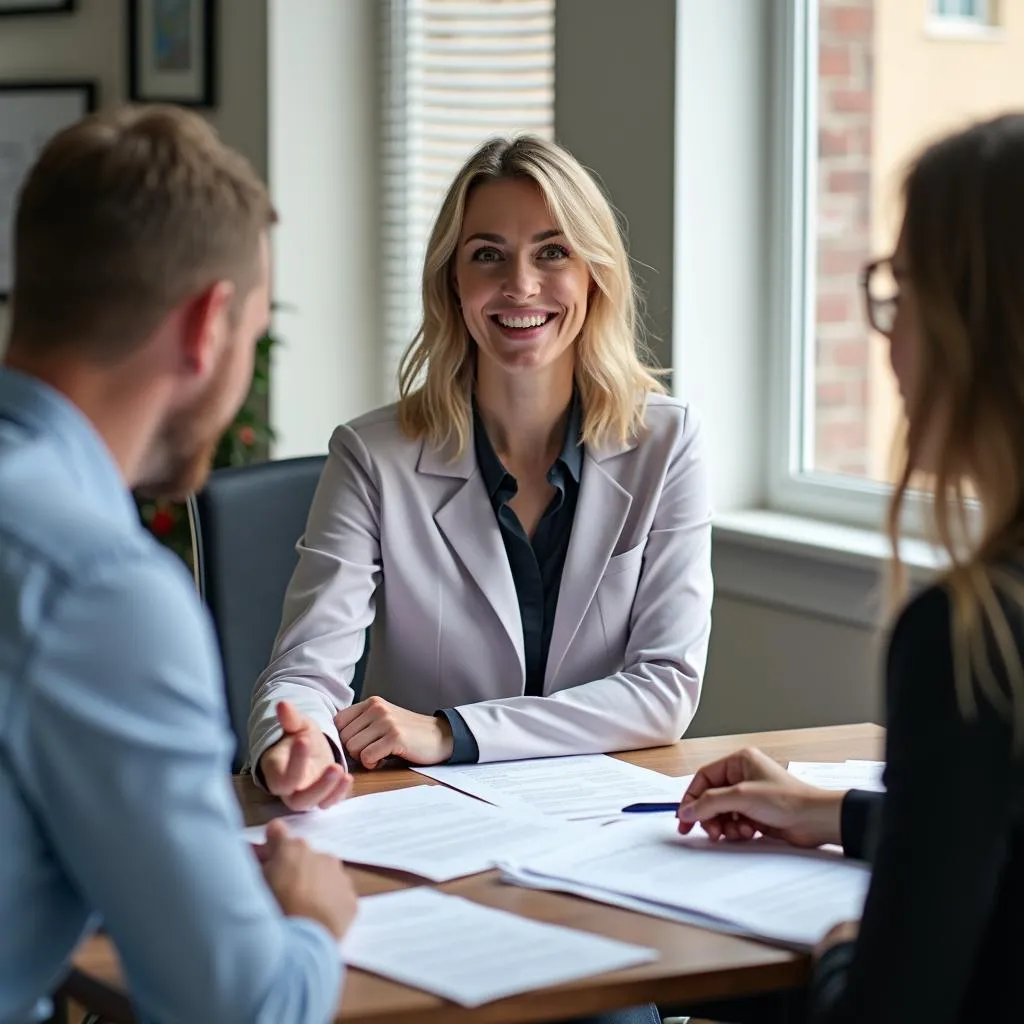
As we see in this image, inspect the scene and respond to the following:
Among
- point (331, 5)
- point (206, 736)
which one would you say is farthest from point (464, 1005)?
point (331, 5)

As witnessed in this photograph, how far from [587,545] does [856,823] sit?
0.77 metres

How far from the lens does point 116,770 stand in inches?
41.1

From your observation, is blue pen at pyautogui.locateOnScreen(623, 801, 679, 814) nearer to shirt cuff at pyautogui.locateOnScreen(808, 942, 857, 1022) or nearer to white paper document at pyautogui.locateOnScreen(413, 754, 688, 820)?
white paper document at pyautogui.locateOnScreen(413, 754, 688, 820)

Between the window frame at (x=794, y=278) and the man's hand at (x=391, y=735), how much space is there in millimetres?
1391

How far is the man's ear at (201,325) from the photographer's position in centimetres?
120

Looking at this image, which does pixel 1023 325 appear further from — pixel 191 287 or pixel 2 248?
pixel 2 248

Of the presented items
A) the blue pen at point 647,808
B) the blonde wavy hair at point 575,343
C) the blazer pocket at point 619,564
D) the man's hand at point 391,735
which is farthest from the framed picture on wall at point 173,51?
the blue pen at point 647,808

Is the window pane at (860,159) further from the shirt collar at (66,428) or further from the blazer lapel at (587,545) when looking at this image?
the shirt collar at (66,428)

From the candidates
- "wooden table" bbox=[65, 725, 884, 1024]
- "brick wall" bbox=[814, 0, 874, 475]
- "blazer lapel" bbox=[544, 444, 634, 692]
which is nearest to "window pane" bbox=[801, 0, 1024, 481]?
"brick wall" bbox=[814, 0, 874, 475]

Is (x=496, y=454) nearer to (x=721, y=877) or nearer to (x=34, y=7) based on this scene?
(x=721, y=877)

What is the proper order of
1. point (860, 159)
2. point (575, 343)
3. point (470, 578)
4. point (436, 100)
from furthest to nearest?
point (436, 100) < point (860, 159) < point (575, 343) < point (470, 578)

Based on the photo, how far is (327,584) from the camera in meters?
2.20

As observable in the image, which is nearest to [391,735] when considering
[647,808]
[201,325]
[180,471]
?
[647,808]

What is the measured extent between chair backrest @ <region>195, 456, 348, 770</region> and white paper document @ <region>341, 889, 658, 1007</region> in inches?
40.4
